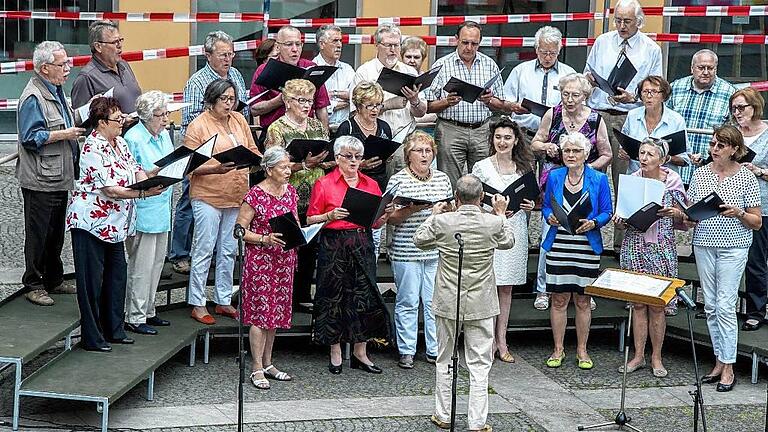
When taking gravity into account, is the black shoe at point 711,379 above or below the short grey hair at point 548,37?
below

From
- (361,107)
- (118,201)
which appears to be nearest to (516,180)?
(361,107)

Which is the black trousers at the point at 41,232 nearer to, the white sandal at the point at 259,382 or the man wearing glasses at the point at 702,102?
the white sandal at the point at 259,382

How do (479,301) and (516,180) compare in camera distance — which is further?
(516,180)

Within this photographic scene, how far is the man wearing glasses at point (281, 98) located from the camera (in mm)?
10531

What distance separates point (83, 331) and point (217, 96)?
6.49ft

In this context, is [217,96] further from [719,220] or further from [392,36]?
[719,220]

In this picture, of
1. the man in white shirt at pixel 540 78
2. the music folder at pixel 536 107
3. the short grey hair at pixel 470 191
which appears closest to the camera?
the short grey hair at pixel 470 191

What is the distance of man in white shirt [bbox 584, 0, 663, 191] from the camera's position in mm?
11250

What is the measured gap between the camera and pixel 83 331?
881 cm

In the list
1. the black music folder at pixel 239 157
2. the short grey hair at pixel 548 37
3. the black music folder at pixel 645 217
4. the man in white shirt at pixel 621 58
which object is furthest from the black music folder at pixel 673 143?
the black music folder at pixel 239 157

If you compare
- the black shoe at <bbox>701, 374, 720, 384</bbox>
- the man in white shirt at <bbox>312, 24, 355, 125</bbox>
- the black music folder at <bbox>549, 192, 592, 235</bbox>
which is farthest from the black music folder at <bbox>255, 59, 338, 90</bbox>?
the black shoe at <bbox>701, 374, 720, 384</bbox>

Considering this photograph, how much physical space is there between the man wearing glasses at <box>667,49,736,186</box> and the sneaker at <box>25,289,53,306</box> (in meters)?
5.15

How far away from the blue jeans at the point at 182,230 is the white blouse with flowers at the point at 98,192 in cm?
184

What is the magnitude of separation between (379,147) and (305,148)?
→ 0.54m
